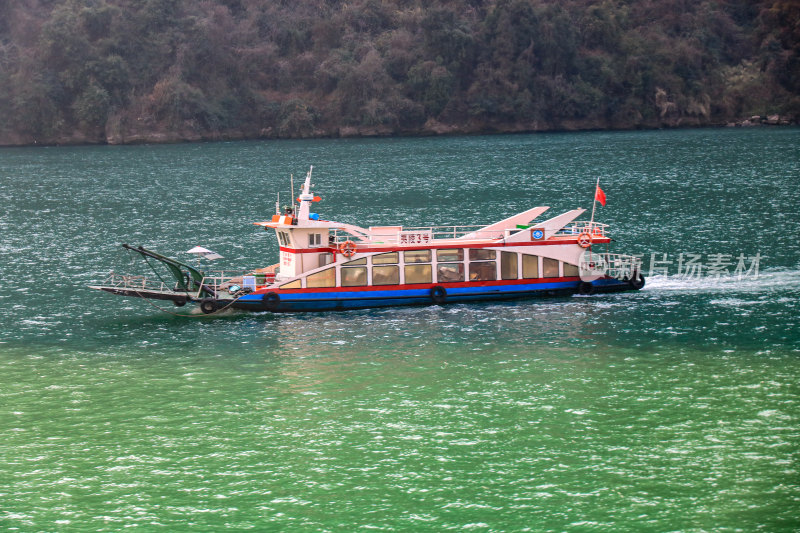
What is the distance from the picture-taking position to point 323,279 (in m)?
56.0

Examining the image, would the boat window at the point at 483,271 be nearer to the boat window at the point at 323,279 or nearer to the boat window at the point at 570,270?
the boat window at the point at 570,270

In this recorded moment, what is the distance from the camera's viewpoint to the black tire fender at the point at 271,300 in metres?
55.3

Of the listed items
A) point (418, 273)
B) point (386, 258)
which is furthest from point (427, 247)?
point (386, 258)

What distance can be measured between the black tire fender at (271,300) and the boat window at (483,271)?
37.2 feet

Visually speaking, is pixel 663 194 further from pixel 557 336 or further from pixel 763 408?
pixel 763 408

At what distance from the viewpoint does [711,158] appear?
152750 millimetres

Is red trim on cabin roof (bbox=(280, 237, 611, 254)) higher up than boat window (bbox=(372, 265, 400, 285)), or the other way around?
red trim on cabin roof (bbox=(280, 237, 611, 254))

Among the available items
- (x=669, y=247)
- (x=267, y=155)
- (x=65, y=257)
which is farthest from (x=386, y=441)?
(x=267, y=155)

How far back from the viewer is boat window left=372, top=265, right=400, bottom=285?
56312mm

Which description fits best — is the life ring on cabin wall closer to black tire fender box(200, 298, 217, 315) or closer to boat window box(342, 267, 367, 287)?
boat window box(342, 267, 367, 287)

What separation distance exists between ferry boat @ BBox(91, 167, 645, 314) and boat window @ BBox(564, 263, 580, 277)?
0.20 feet

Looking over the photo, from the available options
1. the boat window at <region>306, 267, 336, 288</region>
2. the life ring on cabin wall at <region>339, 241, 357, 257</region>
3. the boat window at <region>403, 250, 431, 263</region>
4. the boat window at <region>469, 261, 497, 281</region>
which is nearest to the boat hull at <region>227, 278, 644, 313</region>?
the boat window at <region>306, 267, 336, 288</region>

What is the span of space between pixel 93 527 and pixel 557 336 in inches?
1048

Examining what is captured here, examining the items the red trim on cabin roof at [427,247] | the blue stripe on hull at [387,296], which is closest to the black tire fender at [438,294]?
the blue stripe on hull at [387,296]
